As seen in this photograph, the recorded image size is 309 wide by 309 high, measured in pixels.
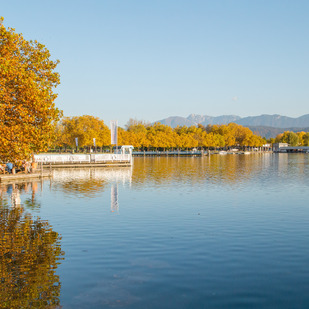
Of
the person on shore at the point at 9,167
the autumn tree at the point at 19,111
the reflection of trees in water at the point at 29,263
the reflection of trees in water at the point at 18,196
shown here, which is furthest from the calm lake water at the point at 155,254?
the person on shore at the point at 9,167

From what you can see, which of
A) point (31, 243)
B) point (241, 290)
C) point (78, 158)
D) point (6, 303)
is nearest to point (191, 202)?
point (31, 243)

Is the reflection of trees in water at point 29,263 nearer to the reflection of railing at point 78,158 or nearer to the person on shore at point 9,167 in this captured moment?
the person on shore at point 9,167

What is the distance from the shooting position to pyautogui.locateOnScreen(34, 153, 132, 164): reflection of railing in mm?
71562

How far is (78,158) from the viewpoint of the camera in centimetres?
7375

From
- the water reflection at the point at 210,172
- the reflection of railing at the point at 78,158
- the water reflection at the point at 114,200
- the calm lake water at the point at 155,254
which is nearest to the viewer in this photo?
the calm lake water at the point at 155,254

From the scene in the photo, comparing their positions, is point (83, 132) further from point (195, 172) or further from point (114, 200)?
point (114, 200)

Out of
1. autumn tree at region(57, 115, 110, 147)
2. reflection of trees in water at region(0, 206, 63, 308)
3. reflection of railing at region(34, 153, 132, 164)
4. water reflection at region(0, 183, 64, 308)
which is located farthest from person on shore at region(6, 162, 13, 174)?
autumn tree at region(57, 115, 110, 147)

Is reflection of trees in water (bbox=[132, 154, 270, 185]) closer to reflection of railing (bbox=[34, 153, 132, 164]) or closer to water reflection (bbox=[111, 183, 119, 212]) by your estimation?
reflection of railing (bbox=[34, 153, 132, 164])

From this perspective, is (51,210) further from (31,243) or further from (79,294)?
(79,294)

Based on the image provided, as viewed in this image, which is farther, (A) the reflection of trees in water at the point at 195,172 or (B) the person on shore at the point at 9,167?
(B) the person on shore at the point at 9,167

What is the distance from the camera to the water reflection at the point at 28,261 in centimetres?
948

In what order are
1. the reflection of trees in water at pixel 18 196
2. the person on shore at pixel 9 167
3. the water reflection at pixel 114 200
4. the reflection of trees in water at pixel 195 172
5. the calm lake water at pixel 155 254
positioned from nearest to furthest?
1. the calm lake water at pixel 155 254
2. the water reflection at pixel 114 200
3. the reflection of trees in water at pixel 18 196
4. the reflection of trees in water at pixel 195 172
5. the person on shore at pixel 9 167

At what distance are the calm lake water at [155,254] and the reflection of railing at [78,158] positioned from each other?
154 feet

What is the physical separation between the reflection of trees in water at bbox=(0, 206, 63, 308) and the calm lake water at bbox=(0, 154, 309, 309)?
3cm
